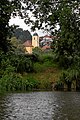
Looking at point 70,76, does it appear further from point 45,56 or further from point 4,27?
point 45,56

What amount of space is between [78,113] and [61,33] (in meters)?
9.69

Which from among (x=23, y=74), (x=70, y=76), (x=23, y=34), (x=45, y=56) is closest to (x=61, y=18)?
(x=70, y=76)

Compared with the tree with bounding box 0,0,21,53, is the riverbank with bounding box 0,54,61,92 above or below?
below

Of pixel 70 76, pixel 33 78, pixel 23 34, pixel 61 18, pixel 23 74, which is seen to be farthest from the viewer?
pixel 23 34

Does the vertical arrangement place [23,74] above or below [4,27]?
below

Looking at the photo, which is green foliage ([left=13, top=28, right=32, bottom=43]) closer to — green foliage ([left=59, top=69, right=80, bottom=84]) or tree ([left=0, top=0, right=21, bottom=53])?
tree ([left=0, top=0, right=21, bottom=53])

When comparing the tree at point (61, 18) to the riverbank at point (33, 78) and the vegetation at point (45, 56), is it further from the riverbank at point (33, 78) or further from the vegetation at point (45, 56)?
the riverbank at point (33, 78)

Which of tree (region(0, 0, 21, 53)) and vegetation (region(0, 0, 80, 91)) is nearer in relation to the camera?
vegetation (region(0, 0, 80, 91))

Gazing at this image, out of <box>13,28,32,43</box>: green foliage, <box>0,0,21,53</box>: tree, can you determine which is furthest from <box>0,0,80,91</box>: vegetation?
<box>13,28,32,43</box>: green foliage

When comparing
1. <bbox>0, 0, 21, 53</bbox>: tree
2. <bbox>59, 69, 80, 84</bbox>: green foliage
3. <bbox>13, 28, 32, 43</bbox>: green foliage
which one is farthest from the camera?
<bbox>13, 28, 32, 43</bbox>: green foliage

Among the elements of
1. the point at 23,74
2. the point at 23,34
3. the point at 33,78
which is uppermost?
the point at 23,34

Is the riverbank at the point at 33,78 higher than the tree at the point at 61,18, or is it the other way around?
the tree at the point at 61,18

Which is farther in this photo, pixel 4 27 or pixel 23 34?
pixel 23 34

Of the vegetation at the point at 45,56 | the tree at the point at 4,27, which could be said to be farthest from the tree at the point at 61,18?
the tree at the point at 4,27
